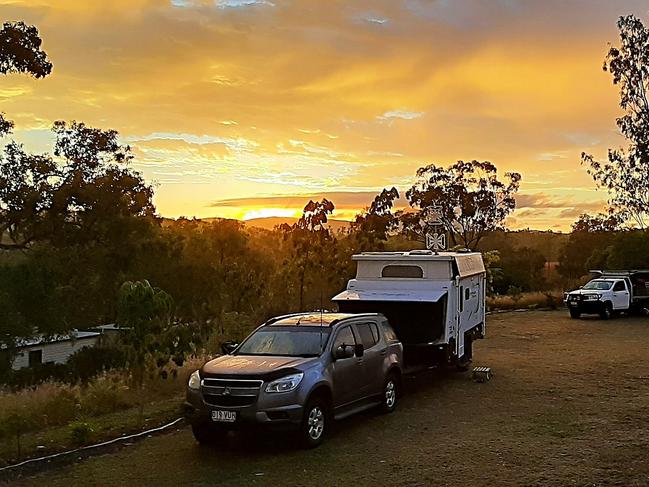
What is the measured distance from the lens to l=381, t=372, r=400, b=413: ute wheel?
1162 cm

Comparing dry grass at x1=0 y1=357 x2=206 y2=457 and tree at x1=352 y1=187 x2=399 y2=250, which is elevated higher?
tree at x1=352 y1=187 x2=399 y2=250

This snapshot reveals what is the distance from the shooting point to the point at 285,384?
913 cm

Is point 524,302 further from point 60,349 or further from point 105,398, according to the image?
point 105,398

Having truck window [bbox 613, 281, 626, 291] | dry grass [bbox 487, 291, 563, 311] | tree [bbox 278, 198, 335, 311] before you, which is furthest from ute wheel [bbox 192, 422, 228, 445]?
dry grass [bbox 487, 291, 563, 311]

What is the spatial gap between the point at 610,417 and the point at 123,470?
24.3 feet

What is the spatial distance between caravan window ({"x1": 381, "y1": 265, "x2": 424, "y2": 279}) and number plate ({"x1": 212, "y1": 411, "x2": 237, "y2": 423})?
6816 millimetres

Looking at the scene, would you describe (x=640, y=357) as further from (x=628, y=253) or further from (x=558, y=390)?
(x=628, y=253)

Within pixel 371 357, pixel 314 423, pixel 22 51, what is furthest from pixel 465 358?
pixel 22 51

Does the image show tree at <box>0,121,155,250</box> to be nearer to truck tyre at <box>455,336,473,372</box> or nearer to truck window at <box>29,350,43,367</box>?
truck window at <box>29,350,43,367</box>

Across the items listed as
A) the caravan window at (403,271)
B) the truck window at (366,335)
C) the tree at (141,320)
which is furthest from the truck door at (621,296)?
the tree at (141,320)

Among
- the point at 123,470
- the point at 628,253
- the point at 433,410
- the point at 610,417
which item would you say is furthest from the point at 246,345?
the point at 628,253

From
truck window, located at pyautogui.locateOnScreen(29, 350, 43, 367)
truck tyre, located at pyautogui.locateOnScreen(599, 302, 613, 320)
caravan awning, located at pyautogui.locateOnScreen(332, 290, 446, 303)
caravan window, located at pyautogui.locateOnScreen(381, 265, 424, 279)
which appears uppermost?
caravan window, located at pyautogui.locateOnScreen(381, 265, 424, 279)

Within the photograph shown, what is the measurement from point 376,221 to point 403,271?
14.0 m

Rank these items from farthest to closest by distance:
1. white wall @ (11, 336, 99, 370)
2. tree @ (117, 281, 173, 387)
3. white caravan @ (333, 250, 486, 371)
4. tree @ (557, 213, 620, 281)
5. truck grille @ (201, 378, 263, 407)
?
tree @ (557, 213, 620, 281) → white wall @ (11, 336, 99, 370) → white caravan @ (333, 250, 486, 371) → tree @ (117, 281, 173, 387) → truck grille @ (201, 378, 263, 407)
